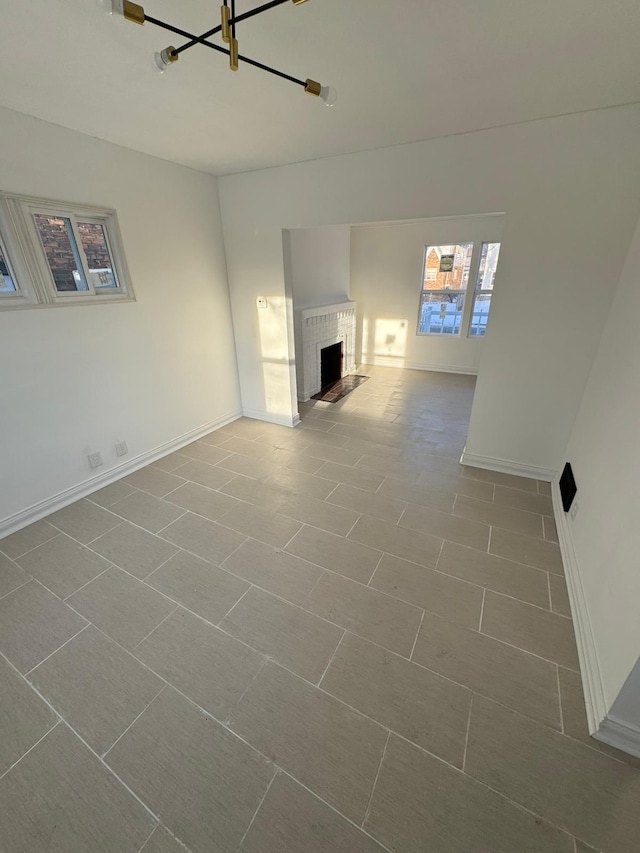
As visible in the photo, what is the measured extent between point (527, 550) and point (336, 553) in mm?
1252

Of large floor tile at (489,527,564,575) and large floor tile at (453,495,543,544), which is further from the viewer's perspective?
large floor tile at (453,495,543,544)

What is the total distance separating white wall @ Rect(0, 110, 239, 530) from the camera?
2.23 m

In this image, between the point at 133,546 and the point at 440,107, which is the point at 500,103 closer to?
the point at 440,107

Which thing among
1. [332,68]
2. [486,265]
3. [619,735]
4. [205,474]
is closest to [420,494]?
[619,735]

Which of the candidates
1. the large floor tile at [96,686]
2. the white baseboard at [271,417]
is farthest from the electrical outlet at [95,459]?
the white baseboard at [271,417]

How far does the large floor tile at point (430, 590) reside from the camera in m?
1.80

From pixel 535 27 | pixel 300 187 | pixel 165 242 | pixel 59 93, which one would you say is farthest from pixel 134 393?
pixel 535 27

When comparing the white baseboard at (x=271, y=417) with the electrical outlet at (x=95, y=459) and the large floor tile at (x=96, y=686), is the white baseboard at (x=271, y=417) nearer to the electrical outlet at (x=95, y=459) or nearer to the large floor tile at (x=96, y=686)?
the electrical outlet at (x=95, y=459)

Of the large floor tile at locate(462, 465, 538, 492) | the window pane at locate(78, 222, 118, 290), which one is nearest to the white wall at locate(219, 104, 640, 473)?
the large floor tile at locate(462, 465, 538, 492)

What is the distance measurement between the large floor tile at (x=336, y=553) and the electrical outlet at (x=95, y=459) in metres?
1.82

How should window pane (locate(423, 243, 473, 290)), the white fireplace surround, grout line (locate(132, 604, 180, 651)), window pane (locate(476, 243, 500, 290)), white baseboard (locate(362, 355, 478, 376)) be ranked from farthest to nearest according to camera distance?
1. white baseboard (locate(362, 355, 478, 376))
2. window pane (locate(423, 243, 473, 290))
3. window pane (locate(476, 243, 500, 290))
4. the white fireplace surround
5. grout line (locate(132, 604, 180, 651))

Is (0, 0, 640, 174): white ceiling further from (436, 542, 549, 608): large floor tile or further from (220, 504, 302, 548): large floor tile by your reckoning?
(436, 542, 549, 608): large floor tile

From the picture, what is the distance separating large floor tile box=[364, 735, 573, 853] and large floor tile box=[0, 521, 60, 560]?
245 centimetres

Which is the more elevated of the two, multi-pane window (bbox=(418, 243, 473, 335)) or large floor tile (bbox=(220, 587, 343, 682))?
multi-pane window (bbox=(418, 243, 473, 335))
